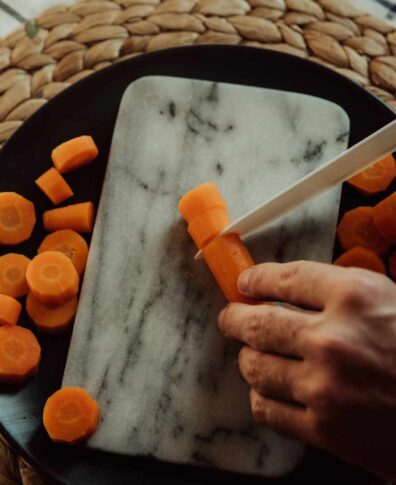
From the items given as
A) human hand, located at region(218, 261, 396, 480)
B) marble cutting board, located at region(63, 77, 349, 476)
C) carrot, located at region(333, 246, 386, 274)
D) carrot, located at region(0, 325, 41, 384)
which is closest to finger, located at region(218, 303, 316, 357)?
human hand, located at region(218, 261, 396, 480)

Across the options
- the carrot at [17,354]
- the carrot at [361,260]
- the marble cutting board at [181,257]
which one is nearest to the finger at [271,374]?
the marble cutting board at [181,257]

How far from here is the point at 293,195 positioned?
1274 mm

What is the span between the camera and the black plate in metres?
1.27

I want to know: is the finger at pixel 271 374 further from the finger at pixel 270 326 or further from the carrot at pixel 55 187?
the carrot at pixel 55 187

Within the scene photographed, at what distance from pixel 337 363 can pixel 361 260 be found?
0.36 meters

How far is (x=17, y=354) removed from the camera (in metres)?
1.28

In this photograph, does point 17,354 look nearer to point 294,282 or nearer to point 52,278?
point 52,278

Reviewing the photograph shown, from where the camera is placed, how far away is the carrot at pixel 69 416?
49.4 inches

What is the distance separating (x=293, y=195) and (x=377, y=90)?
0.41 meters

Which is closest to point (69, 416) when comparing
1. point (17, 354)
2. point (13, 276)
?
point (17, 354)

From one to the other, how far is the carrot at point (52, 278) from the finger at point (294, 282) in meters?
0.30

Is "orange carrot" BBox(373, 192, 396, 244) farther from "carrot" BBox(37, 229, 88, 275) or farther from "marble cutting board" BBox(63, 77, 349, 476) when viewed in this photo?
"carrot" BBox(37, 229, 88, 275)

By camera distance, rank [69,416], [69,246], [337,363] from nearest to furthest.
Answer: [337,363] → [69,416] → [69,246]

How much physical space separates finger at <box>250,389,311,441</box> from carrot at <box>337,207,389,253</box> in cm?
34
